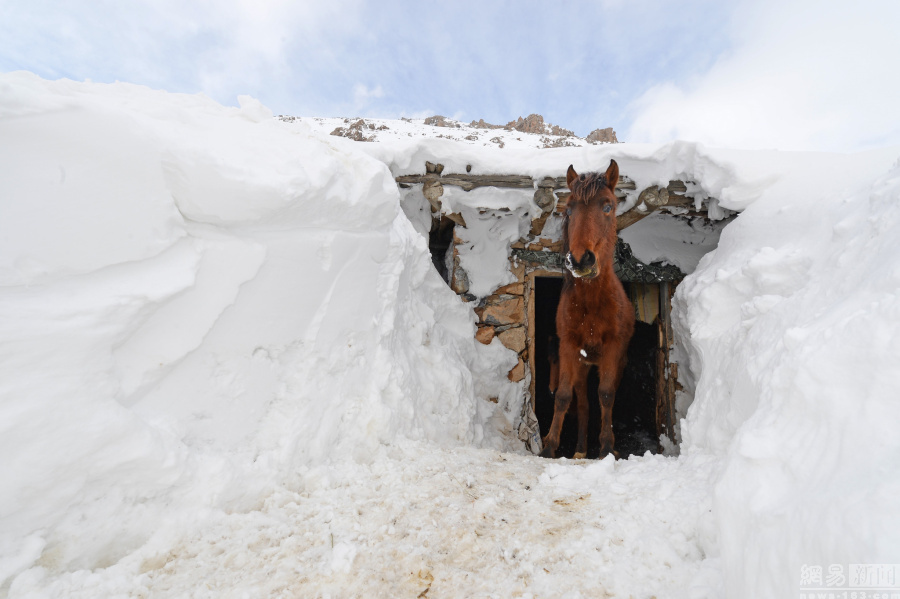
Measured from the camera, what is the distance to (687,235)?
5273mm

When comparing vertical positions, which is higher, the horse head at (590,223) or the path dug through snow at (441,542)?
the horse head at (590,223)

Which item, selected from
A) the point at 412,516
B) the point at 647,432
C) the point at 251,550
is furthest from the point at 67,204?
the point at 647,432

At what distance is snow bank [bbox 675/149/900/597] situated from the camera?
42.0 inches

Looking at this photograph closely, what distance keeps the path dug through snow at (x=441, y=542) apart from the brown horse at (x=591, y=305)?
5.90 feet

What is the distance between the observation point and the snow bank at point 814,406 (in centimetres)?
107

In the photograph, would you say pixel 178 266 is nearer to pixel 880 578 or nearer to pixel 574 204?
pixel 880 578

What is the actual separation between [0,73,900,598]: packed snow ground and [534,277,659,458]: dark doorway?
3.27 metres

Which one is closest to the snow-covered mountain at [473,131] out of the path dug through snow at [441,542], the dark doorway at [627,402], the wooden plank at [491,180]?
the wooden plank at [491,180]

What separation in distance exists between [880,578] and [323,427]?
2.34 meters

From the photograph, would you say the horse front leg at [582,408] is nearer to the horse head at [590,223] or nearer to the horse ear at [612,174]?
the horse head at [590,223]

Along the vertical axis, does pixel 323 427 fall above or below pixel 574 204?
below

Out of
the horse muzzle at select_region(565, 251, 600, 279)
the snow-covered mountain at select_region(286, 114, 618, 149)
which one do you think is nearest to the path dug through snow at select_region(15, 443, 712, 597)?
the horse muzzle at select_region(565, 251, 600, 279)

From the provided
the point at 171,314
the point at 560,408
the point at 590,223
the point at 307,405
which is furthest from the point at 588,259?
the point at 171,314

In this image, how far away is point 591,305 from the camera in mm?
4016
